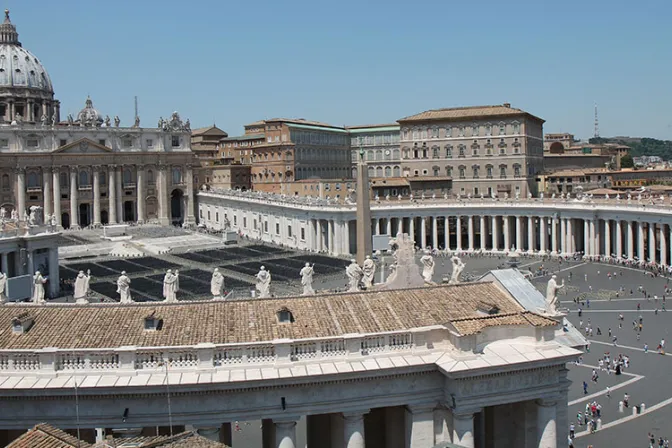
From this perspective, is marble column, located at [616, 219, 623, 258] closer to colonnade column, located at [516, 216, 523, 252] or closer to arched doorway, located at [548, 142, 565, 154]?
colonnade column, located at [516, 216, 523, 252]

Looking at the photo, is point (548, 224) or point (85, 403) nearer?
point (85, 403)

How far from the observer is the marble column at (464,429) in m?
20.9

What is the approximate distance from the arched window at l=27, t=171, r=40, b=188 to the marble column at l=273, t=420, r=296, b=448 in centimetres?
10516

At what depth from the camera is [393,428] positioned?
22578 mm

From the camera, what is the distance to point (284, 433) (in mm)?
20484

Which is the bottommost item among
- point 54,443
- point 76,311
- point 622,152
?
point 54,443

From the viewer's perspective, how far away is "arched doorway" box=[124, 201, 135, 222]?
126812 millimetres

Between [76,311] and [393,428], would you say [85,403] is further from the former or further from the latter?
[393,428]

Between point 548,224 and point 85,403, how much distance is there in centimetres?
7906

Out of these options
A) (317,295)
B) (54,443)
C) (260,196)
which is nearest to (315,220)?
(260,196)

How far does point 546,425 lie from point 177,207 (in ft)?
382

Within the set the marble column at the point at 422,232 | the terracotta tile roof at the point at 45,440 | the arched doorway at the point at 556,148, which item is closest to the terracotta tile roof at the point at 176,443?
the terracotta tile roof at the point at 45,440

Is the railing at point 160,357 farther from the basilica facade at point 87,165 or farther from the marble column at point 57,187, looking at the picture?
the marble column at point 57,187

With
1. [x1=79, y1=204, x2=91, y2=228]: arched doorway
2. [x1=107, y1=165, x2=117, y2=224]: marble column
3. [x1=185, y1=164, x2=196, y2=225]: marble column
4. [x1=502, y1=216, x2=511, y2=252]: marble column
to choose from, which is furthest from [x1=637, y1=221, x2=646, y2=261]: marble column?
[x1=79, y1=204, x2=91, y2=228]: arched doorway
